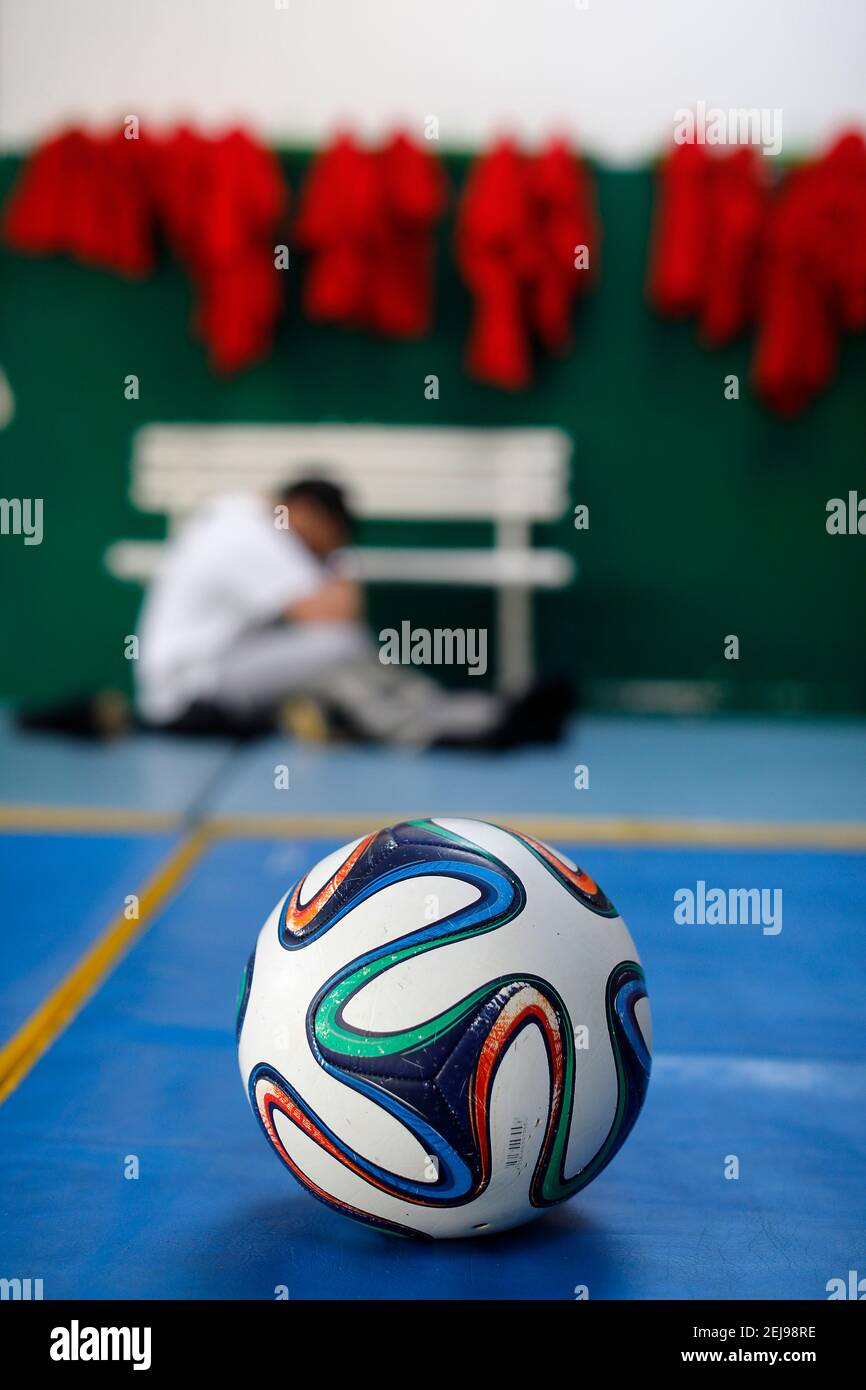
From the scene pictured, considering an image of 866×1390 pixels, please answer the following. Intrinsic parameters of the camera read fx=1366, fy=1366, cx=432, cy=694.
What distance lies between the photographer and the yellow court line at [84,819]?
3.45 metres

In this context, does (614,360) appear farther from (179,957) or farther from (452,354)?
(179,957)

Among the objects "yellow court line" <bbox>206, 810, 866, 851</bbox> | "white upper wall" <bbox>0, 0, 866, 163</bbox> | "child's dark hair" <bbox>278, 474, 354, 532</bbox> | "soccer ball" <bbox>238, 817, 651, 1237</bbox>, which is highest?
"white upper wall" <bbox>0, 0, 866, 163</bbox>

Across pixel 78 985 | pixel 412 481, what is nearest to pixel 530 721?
pixel 412 481

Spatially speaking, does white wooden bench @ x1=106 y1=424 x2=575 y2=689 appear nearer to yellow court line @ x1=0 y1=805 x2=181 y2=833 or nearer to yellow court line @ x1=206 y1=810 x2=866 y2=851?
yellow court line @ x1=206 y1=810 x2=866 y2=851

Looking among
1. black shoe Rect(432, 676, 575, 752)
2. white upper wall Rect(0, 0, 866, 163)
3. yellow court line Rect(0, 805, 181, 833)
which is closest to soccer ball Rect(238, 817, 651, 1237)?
yellow court line Rect(0, 805, 181, 833)

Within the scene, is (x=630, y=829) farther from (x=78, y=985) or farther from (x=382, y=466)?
(x=382, y=466)

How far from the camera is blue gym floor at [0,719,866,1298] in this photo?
1.42m

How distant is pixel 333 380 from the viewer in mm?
5926

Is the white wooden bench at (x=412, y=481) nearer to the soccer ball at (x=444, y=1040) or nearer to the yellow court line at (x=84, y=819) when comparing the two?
the yellow court line at (x=84, y=819)

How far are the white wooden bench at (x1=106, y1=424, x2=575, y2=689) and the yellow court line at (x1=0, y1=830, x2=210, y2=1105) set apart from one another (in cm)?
284

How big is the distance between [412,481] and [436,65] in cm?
177

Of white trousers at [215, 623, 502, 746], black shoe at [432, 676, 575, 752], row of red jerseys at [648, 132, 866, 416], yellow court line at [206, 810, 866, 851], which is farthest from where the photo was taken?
row of red jerseys at [648, 132, 866, 416]

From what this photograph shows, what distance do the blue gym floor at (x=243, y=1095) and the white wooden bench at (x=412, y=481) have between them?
1724 millimetres

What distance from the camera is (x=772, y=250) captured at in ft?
18.4
